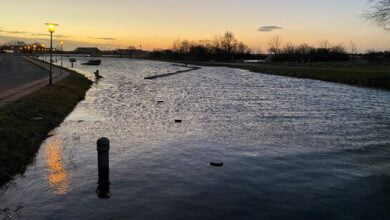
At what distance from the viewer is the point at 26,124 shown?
73.6 ft

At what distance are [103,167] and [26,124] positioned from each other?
32.5 ft

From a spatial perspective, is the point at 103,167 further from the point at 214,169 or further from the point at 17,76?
the point at 17,76

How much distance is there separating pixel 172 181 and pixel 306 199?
4.75m

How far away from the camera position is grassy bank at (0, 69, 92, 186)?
16.5m

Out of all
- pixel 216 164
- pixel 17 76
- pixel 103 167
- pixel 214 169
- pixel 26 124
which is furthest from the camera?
pixel 17 76

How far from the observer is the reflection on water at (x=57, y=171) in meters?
14.5

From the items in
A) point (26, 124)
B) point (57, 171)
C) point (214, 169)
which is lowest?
point (57, 171)

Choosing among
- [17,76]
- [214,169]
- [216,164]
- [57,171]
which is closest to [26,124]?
[57,171]

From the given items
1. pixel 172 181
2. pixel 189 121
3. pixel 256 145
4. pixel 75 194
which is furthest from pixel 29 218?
pixel 189 121

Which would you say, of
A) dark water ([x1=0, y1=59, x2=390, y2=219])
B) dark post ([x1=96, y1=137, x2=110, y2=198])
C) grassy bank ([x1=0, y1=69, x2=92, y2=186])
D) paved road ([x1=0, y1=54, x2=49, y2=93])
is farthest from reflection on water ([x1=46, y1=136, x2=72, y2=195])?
paved road ([x1=0, y1=54, x2=49, y2=93])

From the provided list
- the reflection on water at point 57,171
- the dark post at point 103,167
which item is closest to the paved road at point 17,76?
the reflection on water at point 57,171

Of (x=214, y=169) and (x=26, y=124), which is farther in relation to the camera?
(x=26, y=124)

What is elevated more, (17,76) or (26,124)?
(17,76)

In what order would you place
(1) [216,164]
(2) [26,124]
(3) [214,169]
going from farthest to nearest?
(2) [26,124] < (1) [216,164] < (3) [214,169]
